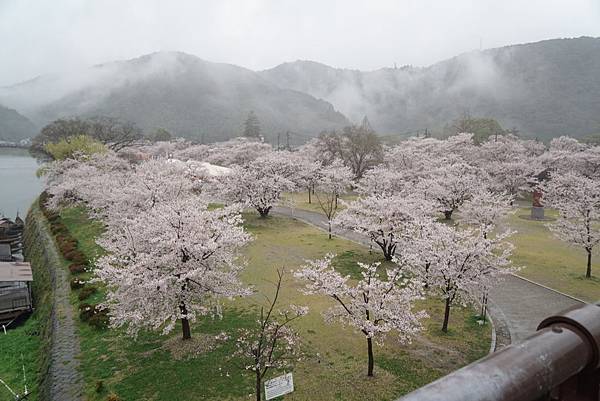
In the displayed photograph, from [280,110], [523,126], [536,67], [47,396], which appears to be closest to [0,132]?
[280,110]

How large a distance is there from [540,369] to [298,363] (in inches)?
576

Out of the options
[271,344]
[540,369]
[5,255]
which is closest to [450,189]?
[271,344]

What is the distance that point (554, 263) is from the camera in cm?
2614

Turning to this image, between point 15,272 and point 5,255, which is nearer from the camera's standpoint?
point 15,272

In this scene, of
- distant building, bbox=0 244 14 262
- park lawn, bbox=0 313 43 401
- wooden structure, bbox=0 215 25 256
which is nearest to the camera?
park lawn, bbox=0 313 43 401

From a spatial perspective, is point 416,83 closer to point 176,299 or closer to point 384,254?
point 384,254

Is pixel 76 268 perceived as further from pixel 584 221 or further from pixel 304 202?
pixel 584 221

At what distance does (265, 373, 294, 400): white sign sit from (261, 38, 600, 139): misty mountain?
113 metres

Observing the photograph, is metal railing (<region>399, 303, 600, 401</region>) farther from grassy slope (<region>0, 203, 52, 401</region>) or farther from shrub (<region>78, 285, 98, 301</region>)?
shrub (<region>78, 285, 98, 301</region>)

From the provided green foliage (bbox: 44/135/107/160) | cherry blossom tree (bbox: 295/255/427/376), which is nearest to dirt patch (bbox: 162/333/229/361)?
cherry blossom tree (bbox: 295/255/427/376)

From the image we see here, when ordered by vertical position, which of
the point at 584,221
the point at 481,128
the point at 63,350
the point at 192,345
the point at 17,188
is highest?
the point at 481,128

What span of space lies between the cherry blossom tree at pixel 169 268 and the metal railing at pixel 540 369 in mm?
13897

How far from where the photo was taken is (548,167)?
51.1m

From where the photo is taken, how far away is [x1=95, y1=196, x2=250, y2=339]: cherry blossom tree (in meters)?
14.7
